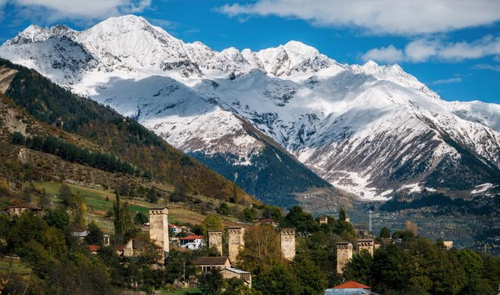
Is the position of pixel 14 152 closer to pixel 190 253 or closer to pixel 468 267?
pixel 190 253

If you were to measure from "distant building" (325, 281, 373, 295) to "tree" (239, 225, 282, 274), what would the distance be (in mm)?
10020

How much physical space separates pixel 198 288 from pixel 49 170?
3402 inches

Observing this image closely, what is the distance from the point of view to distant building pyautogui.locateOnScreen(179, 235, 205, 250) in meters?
135

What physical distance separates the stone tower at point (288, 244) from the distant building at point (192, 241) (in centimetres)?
1343

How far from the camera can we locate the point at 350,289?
10444 cm

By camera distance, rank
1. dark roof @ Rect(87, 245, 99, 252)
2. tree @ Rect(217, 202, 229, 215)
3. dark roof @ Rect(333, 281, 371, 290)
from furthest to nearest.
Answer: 1. tree @ Rect(217, 202, 229, 215)
2. dark roof @ Rect(87, 245, 99, 252)
3. dark roof @ Rect(333, 281, 371, 290)

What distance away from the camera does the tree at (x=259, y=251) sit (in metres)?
114

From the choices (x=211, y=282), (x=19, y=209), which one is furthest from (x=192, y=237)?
(x=211, y=282)

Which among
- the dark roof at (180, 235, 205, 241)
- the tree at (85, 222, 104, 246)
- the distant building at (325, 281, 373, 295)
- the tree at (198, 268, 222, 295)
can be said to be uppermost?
the dark roof at (180, 235, 205, 241)

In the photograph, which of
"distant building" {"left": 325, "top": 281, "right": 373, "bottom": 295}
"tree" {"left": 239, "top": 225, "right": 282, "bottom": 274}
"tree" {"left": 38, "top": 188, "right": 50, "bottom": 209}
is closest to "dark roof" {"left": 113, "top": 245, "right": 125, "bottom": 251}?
"tree" {"left": 239, "top": 225, "right": 282, "bottom": 274}

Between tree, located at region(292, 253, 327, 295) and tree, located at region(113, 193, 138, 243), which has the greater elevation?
tree, located at region(113, 193, 138, 243)

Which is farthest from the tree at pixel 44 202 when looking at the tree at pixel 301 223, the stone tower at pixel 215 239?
the tree at pixel 301 223

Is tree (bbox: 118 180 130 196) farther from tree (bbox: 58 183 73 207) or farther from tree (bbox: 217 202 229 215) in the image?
tree (bbox: 58 183 73 207)

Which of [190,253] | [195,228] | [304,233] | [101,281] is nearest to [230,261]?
[190,253]
